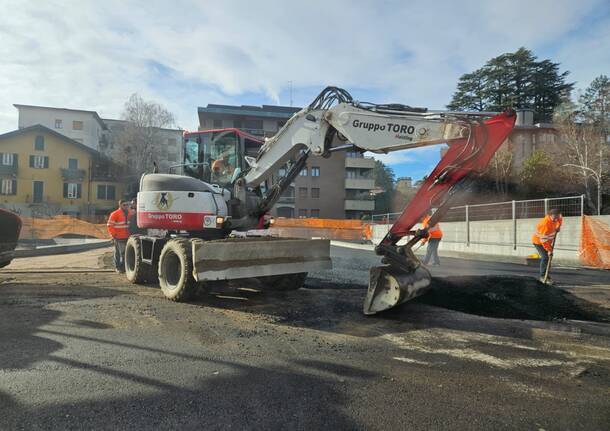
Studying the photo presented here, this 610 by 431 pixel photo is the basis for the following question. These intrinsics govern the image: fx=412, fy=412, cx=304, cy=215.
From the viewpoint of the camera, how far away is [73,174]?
4531 cm

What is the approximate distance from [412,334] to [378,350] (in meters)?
0.80

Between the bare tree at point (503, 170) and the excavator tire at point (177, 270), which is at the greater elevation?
the bare tree at point (503, 170)

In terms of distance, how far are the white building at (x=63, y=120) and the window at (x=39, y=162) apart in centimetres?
889

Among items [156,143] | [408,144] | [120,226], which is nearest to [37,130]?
[156,143]

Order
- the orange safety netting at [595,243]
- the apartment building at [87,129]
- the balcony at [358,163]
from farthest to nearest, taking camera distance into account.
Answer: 1. the balcony at [358,163]
2. the apartment building at [87,129]
3. the orange safety netting at [595,243]

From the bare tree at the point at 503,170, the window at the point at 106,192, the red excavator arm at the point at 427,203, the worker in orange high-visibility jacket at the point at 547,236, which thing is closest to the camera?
the red excavator arm at the point at 427,203

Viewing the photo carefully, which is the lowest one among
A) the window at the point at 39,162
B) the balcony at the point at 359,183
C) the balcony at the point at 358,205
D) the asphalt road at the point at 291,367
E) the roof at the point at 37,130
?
the asphalt road at the point at 291,367

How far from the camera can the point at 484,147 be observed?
5.34 meters

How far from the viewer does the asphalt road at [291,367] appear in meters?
2.81

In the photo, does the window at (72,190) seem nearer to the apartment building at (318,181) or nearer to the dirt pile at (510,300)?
the apartment building at (318,181)

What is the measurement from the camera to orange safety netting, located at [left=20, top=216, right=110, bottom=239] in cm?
2239

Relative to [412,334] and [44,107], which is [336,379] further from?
[44,107]

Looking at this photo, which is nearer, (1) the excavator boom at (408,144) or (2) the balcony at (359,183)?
(1) the excavator boom at (408,144)

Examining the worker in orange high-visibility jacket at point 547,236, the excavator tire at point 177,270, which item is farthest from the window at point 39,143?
the worker in orange high-visibility jacket at point 547,236
